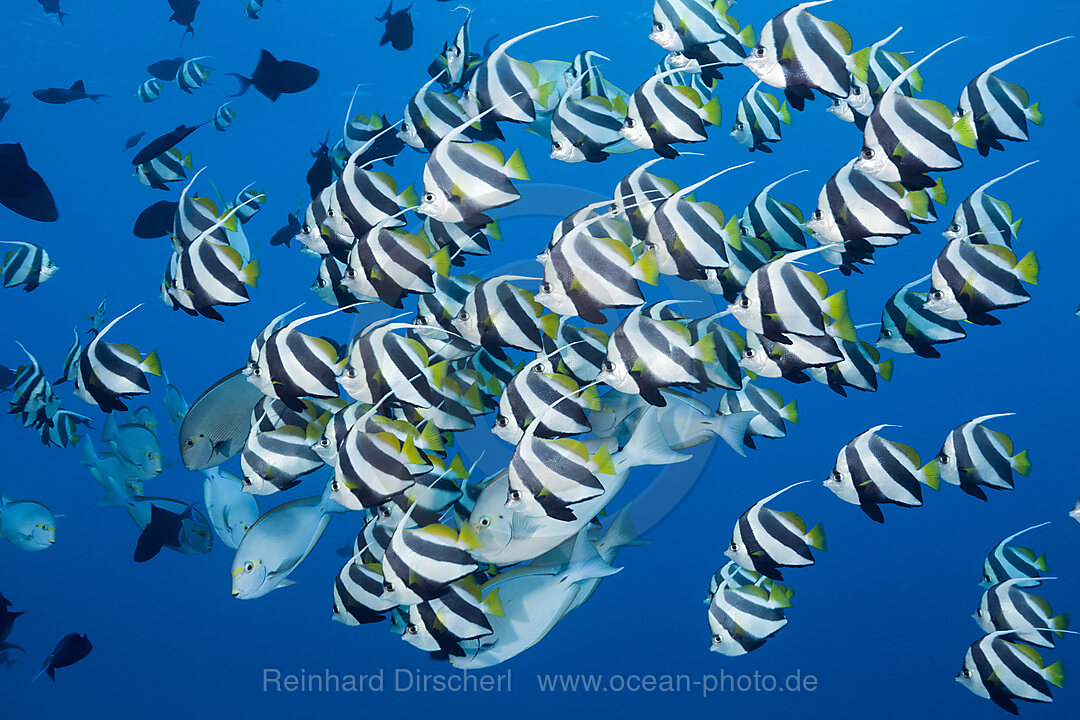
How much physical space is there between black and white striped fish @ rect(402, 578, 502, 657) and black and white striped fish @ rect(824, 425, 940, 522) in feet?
4.75

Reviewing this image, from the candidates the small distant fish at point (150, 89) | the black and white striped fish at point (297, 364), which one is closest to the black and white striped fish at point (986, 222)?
the black and white striped fish at point (297, 364)

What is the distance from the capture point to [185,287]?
2.68m

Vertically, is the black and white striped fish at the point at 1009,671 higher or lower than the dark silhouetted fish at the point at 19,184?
lower

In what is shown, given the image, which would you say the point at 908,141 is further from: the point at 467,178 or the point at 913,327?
the point at 467,178

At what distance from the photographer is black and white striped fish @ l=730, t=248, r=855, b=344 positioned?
7.45ft

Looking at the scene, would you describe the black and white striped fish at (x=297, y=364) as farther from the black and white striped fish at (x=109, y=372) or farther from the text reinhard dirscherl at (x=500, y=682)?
the text reinhard dirscherl at (x=500, y=682)

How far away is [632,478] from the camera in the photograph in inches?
839

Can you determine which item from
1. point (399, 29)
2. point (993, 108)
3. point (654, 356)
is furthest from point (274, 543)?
point (993, 108)

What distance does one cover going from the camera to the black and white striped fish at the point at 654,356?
7.47ft

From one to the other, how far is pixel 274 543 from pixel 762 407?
2.39 metres

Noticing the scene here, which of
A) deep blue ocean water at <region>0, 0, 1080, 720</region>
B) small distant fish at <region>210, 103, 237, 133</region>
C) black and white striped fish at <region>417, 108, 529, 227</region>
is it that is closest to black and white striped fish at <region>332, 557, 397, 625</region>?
black and white striped fish at <region>417, 108, 529, 227</region>

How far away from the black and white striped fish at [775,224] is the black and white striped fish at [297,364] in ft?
5.88

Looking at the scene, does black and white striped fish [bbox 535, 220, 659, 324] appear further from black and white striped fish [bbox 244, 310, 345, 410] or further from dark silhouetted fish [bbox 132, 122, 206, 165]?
dark silhouetted fish [bbox 132, 122, 206, 165]

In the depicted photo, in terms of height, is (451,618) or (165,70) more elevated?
(165,70)
